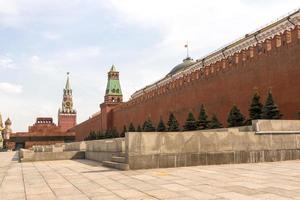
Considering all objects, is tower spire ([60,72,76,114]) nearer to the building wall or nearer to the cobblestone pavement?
the building wall

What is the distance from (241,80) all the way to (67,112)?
86.7 meters

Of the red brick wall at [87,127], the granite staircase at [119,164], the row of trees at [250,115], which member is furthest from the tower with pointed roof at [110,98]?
the granite staircase at [119,164]

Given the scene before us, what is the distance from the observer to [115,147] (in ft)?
33.8

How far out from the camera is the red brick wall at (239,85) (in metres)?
17.2

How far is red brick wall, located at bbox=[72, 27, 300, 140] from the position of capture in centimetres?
1720

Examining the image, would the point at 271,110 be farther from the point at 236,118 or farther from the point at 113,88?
the point at 113,88

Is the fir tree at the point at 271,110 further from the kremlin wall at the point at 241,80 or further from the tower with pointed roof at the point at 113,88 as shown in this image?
the tower with pointed roof at the point at 113,88

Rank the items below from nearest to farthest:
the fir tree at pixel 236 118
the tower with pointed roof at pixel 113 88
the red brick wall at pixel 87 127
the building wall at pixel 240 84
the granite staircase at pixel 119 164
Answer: the granite staircase at pixel 119 164 → the building wall at pixel 240 84 → the fir tree at pixel 236 118 → the red brick wall at pixel 87 127 → the tower with pointed roof at pixel 113 88

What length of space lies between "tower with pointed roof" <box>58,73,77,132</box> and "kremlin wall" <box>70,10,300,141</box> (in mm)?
64222

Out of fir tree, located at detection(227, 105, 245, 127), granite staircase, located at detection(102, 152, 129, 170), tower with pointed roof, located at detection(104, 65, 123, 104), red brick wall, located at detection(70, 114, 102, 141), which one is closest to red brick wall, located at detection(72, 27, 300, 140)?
fir tree, located at detection(227, 105, 245, 127)

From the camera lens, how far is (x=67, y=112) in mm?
103125

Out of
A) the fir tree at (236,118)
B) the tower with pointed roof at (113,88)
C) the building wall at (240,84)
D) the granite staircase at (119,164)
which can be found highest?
the tower with pointed roof at (113,88)

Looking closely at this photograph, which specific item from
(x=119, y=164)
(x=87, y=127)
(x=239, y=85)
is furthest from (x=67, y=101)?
(x=119, y=164)

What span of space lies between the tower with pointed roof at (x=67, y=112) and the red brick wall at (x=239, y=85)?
2698 inches
